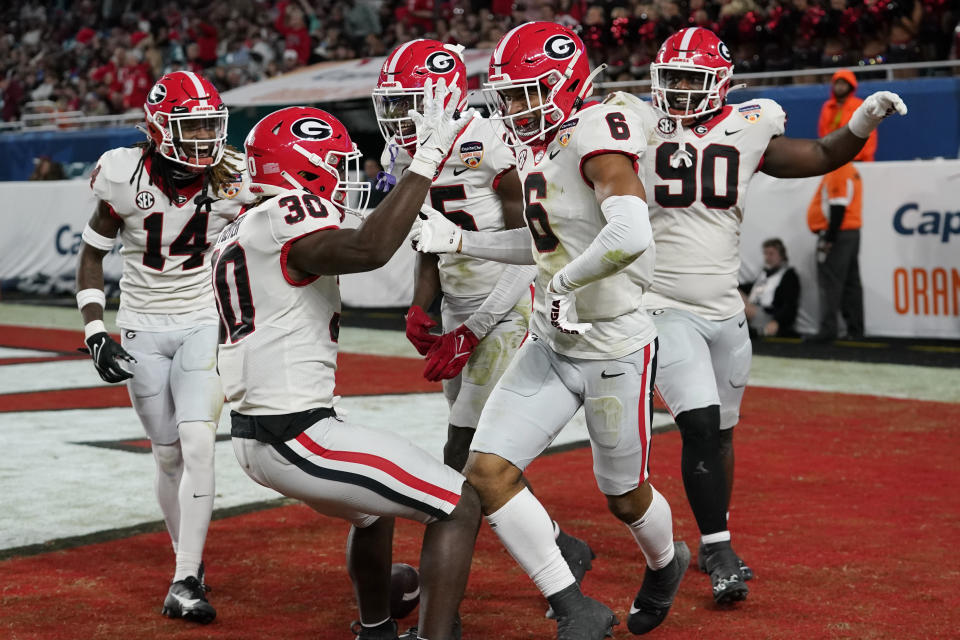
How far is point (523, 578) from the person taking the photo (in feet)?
15.1

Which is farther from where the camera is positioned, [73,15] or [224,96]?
[73,15]

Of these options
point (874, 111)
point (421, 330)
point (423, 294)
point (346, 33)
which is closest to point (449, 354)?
point (421, 330)

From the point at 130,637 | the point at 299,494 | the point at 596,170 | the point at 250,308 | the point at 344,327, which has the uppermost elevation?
the point at 596,170

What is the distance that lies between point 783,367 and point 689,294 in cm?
534

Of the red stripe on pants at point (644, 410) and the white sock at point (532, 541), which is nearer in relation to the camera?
the white sock at point (532, 541)

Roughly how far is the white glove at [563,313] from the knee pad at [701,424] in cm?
87

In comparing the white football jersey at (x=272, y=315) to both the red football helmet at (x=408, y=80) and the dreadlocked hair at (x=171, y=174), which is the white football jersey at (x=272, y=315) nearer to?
the red football helmet at (x=408, y=80)

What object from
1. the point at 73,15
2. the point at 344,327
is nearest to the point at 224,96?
the point at 344,327

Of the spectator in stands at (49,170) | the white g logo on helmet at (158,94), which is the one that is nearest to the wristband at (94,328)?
the white g logo on helmet at (158,94)

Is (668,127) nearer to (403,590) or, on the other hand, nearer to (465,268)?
(465,268)

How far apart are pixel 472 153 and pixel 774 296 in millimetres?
6801

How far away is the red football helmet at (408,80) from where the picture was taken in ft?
14.6

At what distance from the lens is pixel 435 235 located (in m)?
3.84

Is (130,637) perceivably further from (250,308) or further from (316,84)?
(316,84)
